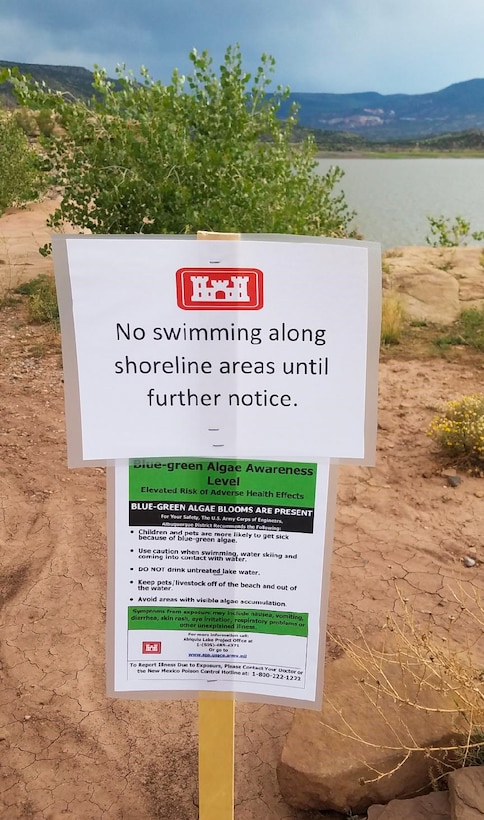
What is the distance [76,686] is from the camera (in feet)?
9.69

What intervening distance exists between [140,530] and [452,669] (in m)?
1.24

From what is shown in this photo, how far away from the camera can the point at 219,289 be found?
148 cm

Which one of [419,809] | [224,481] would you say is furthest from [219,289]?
[419,809]

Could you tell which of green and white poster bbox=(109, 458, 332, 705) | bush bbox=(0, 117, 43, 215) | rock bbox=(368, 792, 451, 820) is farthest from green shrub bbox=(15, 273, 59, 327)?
rock bbox=(368, 792, 451, 820)

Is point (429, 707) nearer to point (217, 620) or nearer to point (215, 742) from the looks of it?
point (215, 742)

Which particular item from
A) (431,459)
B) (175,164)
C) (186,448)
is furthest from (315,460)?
(175,164)

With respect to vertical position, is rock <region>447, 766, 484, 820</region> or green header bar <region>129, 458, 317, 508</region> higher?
green header bar <region>129, 458, 317, 508</region>

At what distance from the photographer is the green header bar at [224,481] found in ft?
5.23

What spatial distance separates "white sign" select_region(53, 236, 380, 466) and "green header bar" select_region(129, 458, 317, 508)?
→ 0.04 meters

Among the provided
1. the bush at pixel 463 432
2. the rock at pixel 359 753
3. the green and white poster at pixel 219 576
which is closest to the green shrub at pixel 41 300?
the bush at pixel 463 432

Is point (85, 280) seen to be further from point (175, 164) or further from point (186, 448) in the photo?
point (175, 164)

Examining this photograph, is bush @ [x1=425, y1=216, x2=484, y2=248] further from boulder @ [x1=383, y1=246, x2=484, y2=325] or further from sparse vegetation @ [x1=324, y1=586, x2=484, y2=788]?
sparse vegetation @ [x1=324, y1=586, x2=484, y2=788]

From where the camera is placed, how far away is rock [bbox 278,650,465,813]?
2.24 m

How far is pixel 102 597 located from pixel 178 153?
3719 mm
